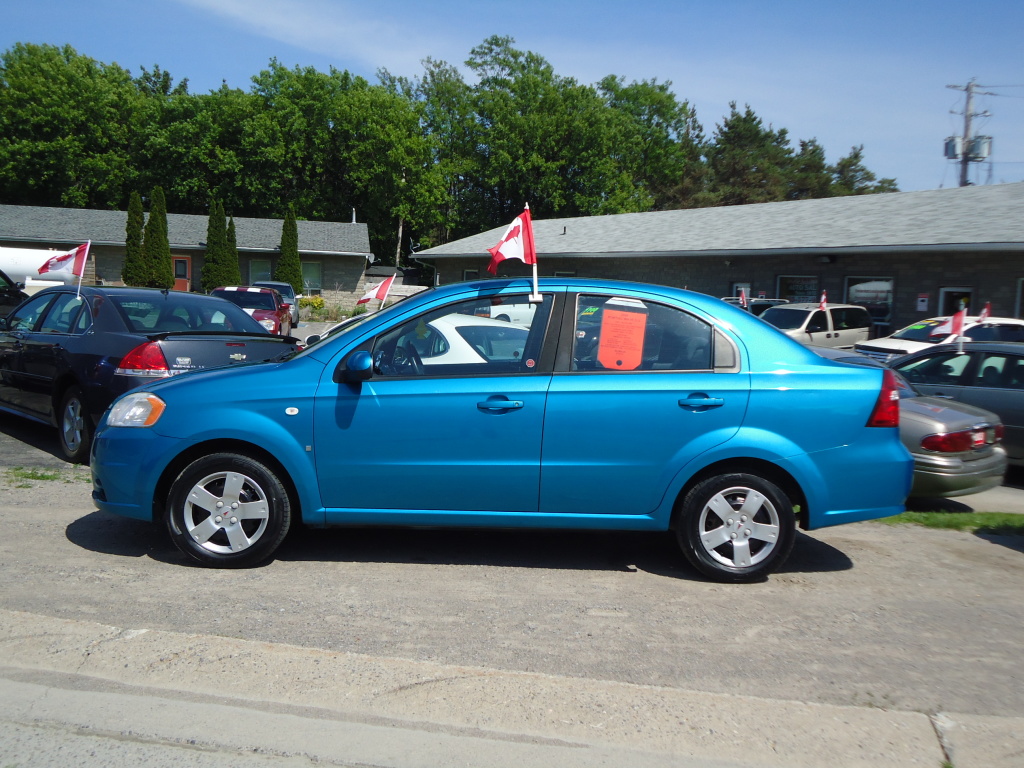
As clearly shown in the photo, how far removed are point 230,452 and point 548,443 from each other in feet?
6.17

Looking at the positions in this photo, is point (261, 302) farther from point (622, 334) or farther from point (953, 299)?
point (622, 334)

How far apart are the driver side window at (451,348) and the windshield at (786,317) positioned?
15434 millimetres

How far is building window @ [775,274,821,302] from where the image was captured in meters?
25.6

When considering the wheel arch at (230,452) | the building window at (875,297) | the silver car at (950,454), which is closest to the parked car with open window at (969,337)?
the silver car at (950,454)

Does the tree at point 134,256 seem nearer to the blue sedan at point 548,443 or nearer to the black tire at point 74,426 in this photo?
the black tire at point 74,426

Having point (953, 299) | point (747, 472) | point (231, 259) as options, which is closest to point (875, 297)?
point (953, 299)

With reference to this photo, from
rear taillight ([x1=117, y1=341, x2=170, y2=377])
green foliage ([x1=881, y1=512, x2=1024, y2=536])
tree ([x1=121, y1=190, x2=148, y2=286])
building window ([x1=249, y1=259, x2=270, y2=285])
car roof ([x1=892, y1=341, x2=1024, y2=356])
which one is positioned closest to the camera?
green foliage ([x1=881, y1=512, x2=1024, y2=536])

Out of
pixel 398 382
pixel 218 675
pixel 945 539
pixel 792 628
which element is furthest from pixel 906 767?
A: pixel 945 539

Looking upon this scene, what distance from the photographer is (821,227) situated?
2655cm

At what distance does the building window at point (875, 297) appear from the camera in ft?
77.1

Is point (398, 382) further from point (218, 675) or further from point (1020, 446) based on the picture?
point (1020, 446)

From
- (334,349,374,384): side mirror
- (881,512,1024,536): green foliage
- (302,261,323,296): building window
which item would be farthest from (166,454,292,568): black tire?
(302,261,323,296): building window

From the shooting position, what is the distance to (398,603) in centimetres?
488

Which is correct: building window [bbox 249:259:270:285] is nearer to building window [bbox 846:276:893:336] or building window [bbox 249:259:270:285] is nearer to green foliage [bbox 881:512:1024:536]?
building window [bbox 846:276:893:336]
